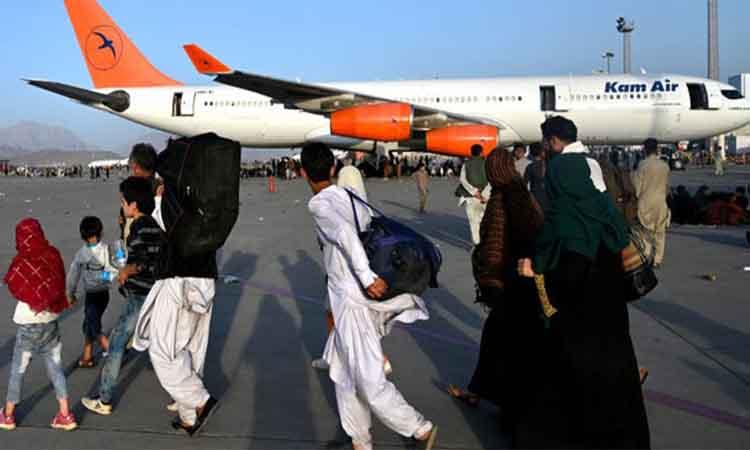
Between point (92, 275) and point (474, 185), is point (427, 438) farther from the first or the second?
point (474, 185)

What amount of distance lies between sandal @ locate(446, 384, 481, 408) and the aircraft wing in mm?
18364

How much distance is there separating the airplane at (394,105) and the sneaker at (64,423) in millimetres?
17955

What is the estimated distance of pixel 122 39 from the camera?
95.2 feet

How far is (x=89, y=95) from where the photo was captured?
1069 inches

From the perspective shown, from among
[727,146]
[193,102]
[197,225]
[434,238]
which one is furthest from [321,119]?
[727,146]

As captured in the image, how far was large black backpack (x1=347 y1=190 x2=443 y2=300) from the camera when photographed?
329 centimetres

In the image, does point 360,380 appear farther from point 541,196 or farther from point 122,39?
point 122,39

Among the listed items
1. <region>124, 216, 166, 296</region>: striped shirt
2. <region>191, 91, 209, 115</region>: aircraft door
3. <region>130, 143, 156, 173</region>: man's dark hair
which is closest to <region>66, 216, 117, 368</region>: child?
<region>130, 143, 156, 173</region>: man's dark hair

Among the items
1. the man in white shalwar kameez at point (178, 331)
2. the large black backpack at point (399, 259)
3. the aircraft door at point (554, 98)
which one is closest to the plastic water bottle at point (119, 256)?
the man in white shalwar kameez at point (178, 331)

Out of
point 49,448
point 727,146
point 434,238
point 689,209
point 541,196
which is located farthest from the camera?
point 727,146

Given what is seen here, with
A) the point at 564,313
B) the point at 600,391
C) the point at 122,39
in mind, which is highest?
the point at 122,39

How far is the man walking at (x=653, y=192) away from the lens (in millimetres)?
8438

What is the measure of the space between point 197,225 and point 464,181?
5.35m

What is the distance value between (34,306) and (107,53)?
27675 millimetres
